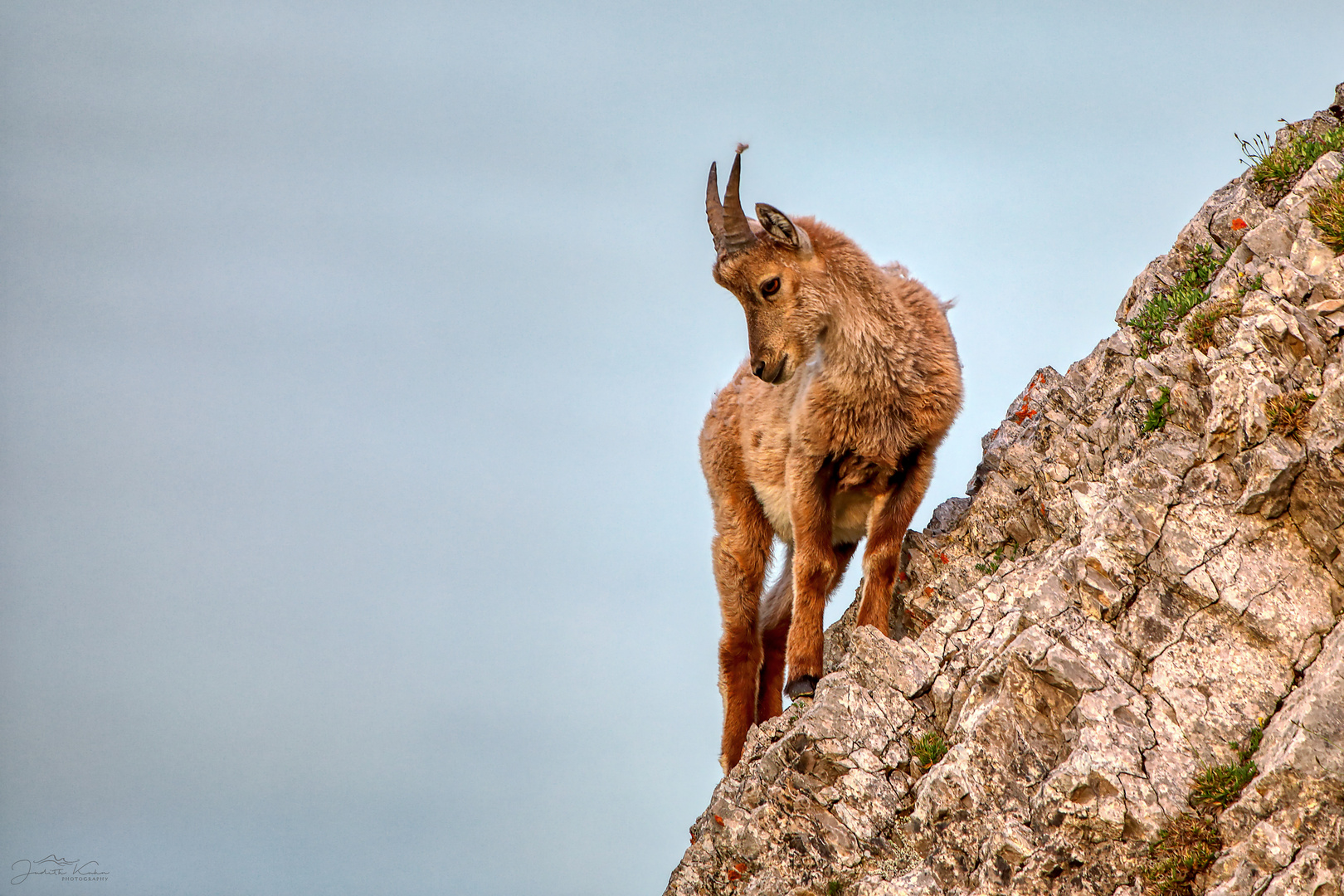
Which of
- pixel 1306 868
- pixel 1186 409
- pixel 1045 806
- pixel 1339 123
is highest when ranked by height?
pixel 1339 123

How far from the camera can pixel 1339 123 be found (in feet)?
34.3

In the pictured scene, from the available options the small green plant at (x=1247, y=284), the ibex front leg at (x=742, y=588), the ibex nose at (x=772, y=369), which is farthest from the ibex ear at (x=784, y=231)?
the small green plant at (x=1247, y=284)

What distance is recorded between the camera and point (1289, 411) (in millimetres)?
7844

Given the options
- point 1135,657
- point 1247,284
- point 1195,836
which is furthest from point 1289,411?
point 1195,836

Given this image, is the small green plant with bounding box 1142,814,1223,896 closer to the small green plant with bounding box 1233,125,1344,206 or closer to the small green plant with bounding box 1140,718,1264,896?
the small green plant with bounding box 1140,718,1264,896

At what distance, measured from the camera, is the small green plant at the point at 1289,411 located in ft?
25.6

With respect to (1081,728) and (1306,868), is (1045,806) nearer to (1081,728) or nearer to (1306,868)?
(1081,728)

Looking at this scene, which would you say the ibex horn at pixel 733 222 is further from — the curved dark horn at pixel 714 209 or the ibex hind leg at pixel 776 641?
the ibex hind leg at pixel 776 641

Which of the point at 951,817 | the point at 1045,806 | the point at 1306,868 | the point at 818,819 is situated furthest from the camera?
the point at 818,819

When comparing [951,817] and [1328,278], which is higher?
[1328,278]

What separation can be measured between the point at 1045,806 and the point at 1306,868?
1580 mm

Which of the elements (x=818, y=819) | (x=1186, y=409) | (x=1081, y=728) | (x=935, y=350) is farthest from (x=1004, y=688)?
(x=935, y=350)

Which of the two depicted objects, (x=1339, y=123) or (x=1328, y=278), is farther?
(x=1339, y=123)

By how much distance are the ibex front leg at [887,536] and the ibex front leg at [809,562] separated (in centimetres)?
40
